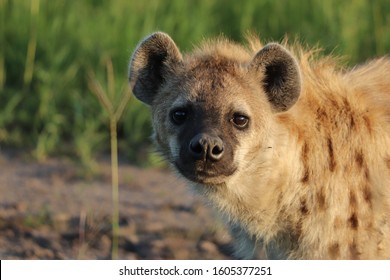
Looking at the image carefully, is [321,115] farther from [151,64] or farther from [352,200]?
[151,64]

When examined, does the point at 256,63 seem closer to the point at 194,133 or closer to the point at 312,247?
the point at 194,133

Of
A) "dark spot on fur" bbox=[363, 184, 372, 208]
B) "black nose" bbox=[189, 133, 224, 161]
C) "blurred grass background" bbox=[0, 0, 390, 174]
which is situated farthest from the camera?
"blurred grass background" bbox=[0, 0, 390, 174]

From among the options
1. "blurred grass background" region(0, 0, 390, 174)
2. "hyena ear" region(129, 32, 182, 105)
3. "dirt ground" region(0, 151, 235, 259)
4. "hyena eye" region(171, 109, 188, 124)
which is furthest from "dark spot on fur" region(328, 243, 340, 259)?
"blurred grass background" region(0, 0, 390, 174)

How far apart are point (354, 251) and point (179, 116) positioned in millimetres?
868

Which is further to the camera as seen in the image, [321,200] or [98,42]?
[98,42]

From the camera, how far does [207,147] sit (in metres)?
4.01

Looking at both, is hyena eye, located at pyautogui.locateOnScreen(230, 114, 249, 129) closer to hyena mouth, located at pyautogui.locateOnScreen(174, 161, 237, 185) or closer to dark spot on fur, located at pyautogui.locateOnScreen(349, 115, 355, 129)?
hyena mouth, located at pyautogui.locateOnScreen(174, 161, 237, 185)

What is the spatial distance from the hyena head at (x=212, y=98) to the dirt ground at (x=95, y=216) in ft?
2.77

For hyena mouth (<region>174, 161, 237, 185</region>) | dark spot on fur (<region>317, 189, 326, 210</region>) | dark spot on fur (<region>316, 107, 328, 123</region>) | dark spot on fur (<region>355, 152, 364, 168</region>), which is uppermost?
dark spot on fur (<region>316, 107, 328, 123</region>)

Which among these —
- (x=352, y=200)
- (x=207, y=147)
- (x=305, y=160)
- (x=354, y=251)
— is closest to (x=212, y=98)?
(x=207, y=147)

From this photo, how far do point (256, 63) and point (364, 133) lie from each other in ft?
1.71

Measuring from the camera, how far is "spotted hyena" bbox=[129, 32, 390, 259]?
4.10m

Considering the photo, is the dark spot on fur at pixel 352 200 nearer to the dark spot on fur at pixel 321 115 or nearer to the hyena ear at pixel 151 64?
the dark spot on fur at pixel 321 115

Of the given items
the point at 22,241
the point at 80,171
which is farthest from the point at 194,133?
the point at 80,171
